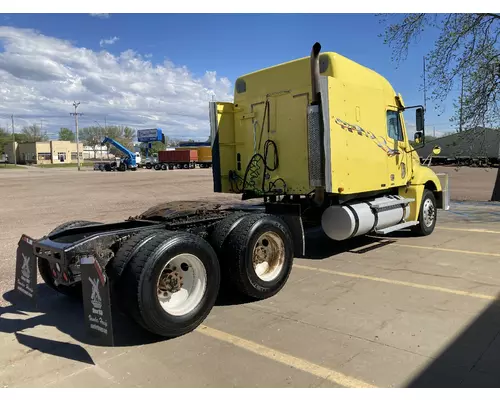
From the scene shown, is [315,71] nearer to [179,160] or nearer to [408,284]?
[408,284]

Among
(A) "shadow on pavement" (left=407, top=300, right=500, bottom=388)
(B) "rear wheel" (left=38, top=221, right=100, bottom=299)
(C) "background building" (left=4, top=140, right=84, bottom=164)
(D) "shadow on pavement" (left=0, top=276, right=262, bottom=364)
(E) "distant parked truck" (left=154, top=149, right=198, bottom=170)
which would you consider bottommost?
(A) "shadow on pavement" (left=407, top=300, right=500, bottom=388)

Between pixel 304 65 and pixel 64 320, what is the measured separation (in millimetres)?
5158

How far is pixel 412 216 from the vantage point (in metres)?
8.73

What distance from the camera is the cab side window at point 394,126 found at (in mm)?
8125

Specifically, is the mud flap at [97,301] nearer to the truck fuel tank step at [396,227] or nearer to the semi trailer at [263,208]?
the semi trailer at [263,208]

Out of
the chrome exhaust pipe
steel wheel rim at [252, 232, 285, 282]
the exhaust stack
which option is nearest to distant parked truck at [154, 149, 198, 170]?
the exhaust stack

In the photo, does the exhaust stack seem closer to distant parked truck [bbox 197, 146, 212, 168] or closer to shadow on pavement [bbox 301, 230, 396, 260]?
shadow on pavement [bbox 301, 230, 396, 260]

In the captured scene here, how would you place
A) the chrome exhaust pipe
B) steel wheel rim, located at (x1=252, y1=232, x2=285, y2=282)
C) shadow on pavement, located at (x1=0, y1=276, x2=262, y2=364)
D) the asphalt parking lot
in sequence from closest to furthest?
the asphalt parking lot, shadow on pavement, located at (x1=0, y1=276, x2=262, y2=364), steel wheel rim, located at (x1=252, y1=232, x2=285, y2=282), the chrome exhaust pipe

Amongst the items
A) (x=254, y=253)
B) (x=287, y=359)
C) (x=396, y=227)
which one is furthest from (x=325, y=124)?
(x=287, y=359)

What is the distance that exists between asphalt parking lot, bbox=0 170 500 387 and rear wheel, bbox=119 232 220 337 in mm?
223

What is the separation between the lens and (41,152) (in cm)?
9331

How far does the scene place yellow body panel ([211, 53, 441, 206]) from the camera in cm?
657

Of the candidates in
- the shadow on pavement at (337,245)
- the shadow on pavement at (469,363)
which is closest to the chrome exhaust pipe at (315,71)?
the shadow on pavement at (337,245)

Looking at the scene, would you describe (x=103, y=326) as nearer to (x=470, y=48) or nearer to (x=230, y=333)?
(x=230, y=333)
